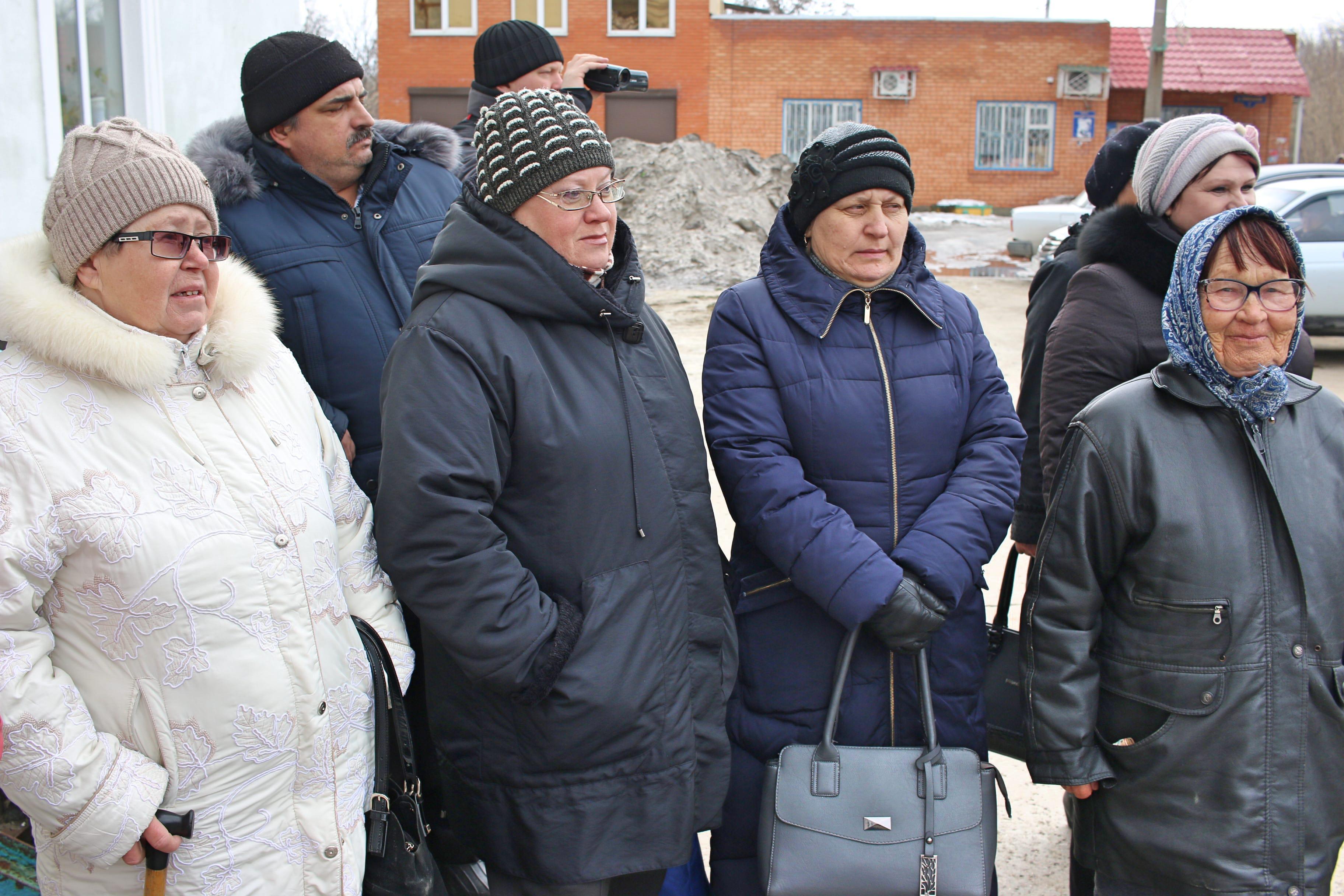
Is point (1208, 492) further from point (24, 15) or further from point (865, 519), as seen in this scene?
point (24, 15)

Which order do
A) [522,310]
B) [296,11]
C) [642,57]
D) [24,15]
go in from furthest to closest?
[642,57]
[296,11]
[24,15]
[522,310]

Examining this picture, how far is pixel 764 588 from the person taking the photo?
7.63ft

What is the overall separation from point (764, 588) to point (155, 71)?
207 inches

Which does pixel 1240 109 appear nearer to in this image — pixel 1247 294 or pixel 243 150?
pixel 1247 294

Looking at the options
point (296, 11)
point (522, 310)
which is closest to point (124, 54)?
point (296, 11)

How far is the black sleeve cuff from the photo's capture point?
1886mm

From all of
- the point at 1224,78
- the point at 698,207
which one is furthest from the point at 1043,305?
the point at 1224,78

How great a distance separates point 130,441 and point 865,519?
55.4 inches

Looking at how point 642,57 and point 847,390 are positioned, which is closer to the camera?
point 847,390

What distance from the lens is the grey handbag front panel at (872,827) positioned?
2064 millimetres

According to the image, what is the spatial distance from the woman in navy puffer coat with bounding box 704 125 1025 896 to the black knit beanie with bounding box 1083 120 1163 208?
4.33ft

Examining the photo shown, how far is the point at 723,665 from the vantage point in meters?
2.17

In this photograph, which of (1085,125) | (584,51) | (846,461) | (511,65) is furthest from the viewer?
(584,51)

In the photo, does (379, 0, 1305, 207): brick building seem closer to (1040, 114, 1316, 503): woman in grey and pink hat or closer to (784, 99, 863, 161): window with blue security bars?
(784, 99, 863, 161): window with blue security bars
